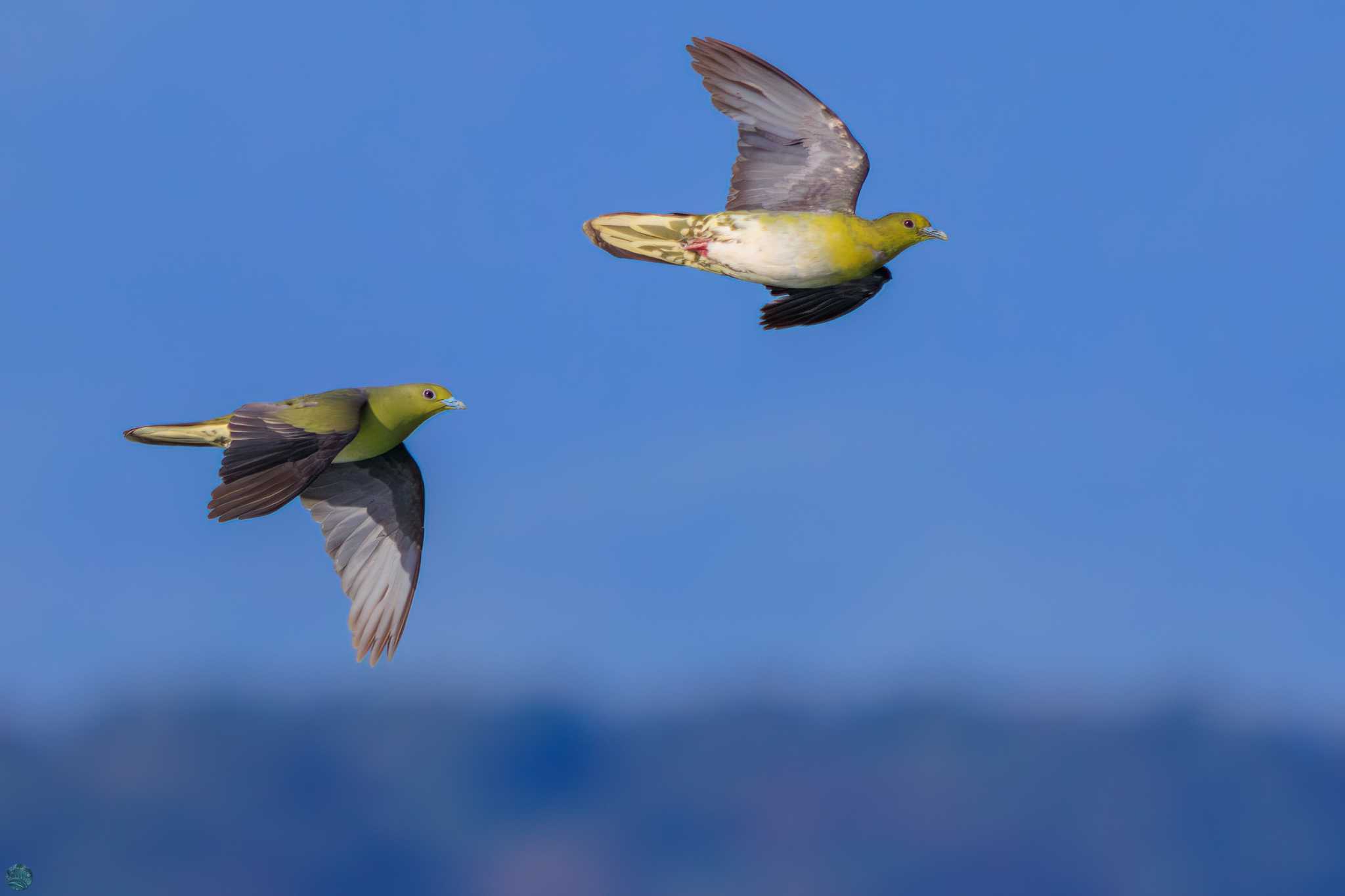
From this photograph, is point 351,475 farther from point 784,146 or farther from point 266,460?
point 784,146

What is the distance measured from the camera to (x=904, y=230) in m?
18.1

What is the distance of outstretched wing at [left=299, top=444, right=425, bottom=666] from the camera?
19.1 meters

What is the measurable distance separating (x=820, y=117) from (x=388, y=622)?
7.37 metres

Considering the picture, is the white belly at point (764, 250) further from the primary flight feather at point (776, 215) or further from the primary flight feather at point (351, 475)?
the primary flight feather at point (351, 475)

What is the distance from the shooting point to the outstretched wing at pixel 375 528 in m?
19.1

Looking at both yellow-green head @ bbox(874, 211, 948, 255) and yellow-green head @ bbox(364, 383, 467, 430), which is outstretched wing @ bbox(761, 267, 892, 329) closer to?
yellow-green head @ bbox(874, 211, 948, 255)

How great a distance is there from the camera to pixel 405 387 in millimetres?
18016

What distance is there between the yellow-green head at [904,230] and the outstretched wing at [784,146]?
51 centimetres

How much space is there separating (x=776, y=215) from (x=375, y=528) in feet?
19.0

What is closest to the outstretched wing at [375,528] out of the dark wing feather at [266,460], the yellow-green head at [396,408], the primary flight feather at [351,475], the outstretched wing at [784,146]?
the primary flight feather at [351,475]

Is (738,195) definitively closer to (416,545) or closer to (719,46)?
(719,46)

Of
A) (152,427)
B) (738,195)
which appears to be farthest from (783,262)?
(152,427)

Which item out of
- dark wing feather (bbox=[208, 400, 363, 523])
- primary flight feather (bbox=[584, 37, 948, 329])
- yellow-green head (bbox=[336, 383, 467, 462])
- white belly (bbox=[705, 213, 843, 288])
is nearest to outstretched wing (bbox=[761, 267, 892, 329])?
primary flight feather (bbox=[584, 37, 948, 329])

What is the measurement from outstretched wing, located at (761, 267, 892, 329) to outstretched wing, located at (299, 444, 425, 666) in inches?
176
